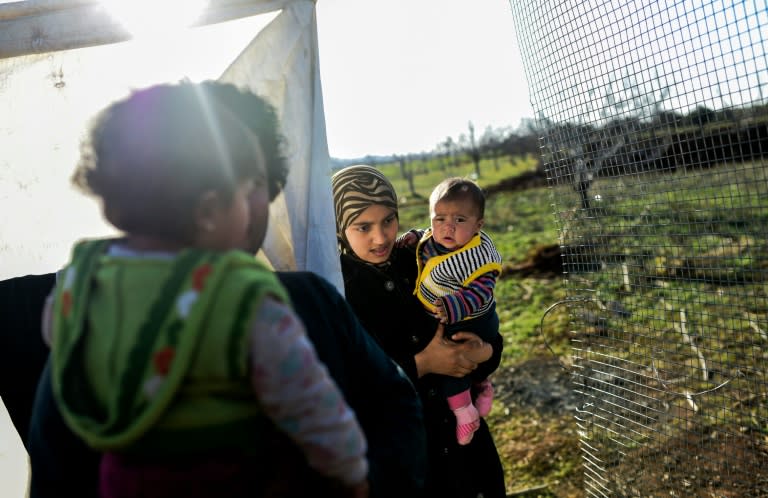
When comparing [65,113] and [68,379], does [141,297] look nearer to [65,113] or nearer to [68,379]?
[68,379]

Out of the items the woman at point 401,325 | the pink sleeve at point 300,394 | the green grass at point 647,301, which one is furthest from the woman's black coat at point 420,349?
the pink sleeve at point 300,394

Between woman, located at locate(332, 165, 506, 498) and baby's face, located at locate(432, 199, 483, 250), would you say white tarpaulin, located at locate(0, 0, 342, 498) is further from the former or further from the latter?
baby's face, located at locate(432, 199, 483, 250)

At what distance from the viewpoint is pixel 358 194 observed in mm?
1940

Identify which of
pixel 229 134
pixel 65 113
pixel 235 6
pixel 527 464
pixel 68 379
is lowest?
pixel 527 464

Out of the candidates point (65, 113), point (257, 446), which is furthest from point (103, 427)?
point (65, 113)

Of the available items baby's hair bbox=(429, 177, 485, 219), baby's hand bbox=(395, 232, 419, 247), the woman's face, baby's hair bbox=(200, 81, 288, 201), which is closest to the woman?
the woman's face

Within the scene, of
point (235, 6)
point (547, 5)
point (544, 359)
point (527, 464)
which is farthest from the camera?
point (544, 359)

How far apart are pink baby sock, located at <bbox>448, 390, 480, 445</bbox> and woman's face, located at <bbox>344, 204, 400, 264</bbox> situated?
25.6 inches

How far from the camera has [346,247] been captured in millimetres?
2070

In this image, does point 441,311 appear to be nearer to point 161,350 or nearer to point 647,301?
point 161,350

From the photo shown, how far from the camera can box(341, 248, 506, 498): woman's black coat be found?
6.35ft

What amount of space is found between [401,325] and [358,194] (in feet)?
1.59

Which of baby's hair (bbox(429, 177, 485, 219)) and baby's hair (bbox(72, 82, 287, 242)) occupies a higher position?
baby's hair (bbox(72, 82, 287, 242))

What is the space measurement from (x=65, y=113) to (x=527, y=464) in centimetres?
378
